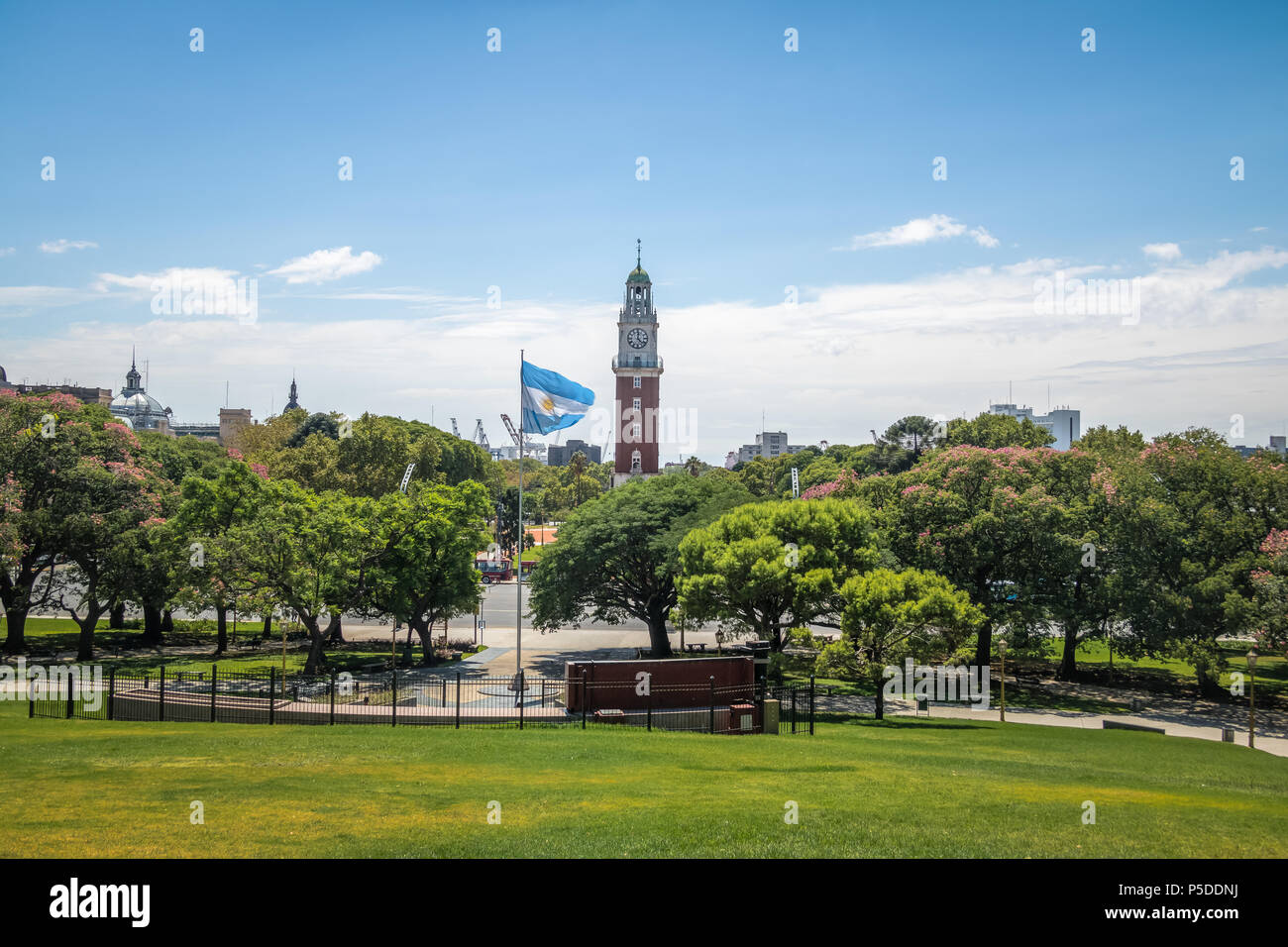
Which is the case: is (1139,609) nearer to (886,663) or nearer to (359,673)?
(886,663)

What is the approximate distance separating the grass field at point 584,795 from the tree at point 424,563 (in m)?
15.3

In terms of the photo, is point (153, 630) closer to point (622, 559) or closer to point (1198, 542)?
point (622, 559)

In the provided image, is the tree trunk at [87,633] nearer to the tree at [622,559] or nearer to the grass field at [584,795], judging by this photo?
the grass field at [584,795]

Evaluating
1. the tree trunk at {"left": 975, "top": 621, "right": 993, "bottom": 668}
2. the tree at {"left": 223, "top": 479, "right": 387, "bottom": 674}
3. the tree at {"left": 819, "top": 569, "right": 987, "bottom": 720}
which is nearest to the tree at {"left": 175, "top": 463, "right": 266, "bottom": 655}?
the tree at {"left": 223, "top": 479, "right": 387, "bottom": 674}

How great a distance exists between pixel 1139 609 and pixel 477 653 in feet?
95.8

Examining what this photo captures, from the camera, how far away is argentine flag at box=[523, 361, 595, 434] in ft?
99.1

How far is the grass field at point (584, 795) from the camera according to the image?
11.0 meters

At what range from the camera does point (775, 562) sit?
30.3m

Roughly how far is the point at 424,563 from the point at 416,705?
11.1 m

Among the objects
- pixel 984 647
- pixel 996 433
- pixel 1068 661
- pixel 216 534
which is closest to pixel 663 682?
pixel 984 647

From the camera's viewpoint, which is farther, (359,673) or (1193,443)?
(1193,443)

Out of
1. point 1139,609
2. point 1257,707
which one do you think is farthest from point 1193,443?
point 1257,707

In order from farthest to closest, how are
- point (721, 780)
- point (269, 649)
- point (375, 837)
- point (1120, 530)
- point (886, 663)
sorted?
point (269, 649)
point (1120, 530)
point (886, 663)
point (721, 780)
point (375, 837)
